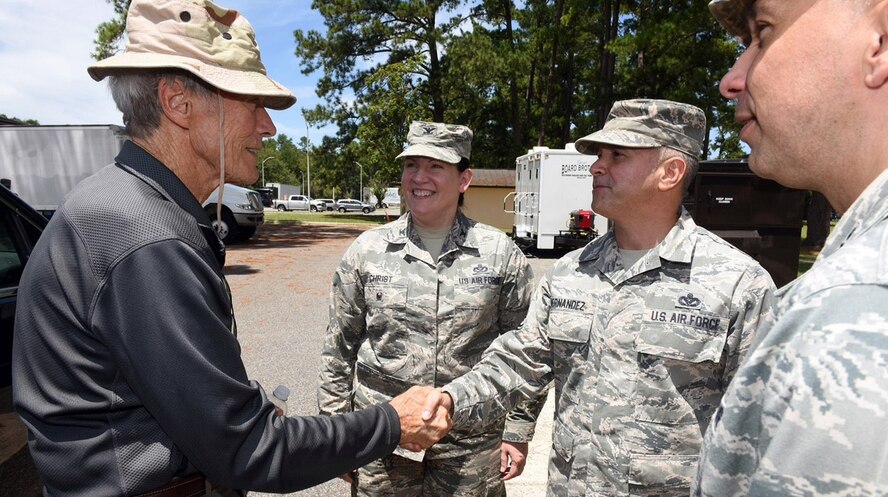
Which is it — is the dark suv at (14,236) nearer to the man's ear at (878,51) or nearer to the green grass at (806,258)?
the man's ear at (878,51)

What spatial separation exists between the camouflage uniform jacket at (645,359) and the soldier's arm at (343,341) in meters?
0.73

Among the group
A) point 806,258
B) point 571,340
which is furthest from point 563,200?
point 571,340

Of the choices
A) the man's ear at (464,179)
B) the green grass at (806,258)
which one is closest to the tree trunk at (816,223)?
the green grass at (806,258)

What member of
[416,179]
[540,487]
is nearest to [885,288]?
[416,179]

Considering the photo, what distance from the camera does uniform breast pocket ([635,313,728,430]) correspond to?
5.94ft

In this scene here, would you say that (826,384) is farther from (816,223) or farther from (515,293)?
(816,223)

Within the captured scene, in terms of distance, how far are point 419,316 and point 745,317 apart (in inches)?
52.2

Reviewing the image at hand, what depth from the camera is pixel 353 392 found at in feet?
8.76

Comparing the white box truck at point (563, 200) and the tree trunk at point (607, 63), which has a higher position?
the tree trunk at point (607, 63)

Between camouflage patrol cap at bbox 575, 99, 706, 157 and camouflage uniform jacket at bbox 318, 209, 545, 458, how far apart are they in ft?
2.78

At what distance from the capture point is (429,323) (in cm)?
251

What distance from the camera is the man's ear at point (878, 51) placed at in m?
0.74

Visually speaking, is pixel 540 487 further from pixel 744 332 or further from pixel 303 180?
pixel 303 180

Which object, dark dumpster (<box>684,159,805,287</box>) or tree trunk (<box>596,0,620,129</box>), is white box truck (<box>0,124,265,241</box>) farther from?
tree trunk (<box>596,0,620,129</box>)
